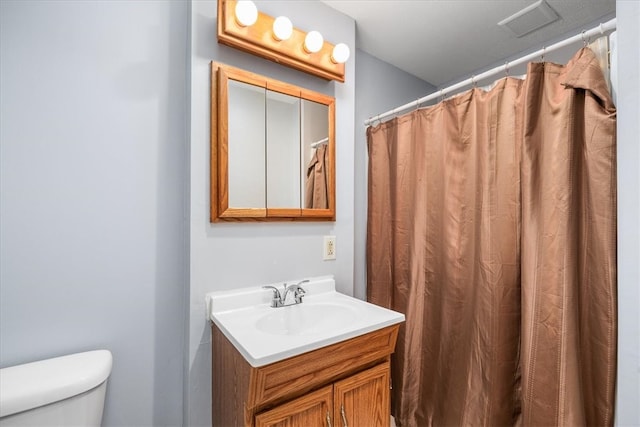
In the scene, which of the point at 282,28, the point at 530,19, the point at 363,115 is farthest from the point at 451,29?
the point at 282,28

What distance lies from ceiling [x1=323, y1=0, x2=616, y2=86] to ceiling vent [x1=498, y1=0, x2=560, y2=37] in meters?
0.02

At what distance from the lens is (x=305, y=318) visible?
1.27m

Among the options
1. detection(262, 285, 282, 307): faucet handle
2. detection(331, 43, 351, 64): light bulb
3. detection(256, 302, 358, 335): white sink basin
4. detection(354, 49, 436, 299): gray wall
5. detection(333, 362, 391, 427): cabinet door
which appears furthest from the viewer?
detection(354, 49, 436, 299): gray wall

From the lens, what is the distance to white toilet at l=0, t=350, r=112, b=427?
0.81 m

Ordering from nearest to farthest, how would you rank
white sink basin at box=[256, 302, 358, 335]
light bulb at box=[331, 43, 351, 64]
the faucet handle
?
white sink basin at box=[256, 302, 358, 335]
the faucet handle
light bulb at box=[331, 43, 351, 64]

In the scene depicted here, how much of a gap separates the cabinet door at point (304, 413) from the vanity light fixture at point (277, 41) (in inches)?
55.7

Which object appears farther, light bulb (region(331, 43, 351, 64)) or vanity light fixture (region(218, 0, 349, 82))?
light bulb (region(331, 43, 351, 64))

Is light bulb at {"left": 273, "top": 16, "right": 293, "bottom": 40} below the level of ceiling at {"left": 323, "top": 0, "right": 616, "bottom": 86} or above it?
below

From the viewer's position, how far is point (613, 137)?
3.08 feet

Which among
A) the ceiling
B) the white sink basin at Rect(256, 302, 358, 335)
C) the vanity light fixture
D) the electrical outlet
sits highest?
the ceiling

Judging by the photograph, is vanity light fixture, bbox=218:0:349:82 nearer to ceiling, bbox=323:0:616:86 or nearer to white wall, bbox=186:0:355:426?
white wall, bbox=186:0:355:426

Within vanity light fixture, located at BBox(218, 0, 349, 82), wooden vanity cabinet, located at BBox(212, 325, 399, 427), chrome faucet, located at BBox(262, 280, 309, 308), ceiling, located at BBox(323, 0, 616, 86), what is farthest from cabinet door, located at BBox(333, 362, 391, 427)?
ceiling, located at BBox(323, 0, 616, 86)

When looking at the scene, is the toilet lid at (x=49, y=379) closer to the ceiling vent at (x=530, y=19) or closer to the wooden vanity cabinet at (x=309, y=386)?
the wooden vanity cabinet at (x=309, y=386)

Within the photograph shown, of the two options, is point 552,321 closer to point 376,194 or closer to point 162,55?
point 376,194
